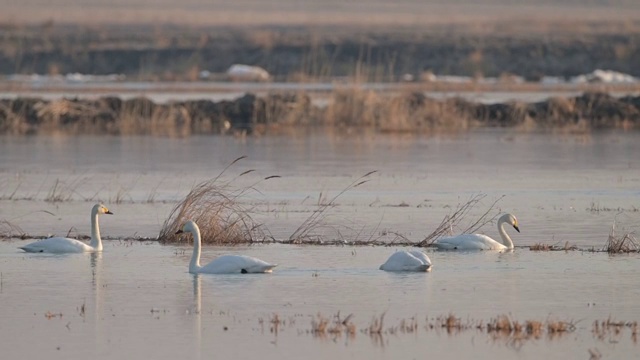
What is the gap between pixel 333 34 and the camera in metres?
87.6

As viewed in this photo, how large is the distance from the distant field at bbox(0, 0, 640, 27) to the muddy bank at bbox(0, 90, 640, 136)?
58269mm

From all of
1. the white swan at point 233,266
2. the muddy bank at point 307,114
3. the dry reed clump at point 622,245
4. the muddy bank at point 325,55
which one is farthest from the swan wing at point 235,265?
the muddy bank at point 325,55

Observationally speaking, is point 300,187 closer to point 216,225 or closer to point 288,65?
point 216,225

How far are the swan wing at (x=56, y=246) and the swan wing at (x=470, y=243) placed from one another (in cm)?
352

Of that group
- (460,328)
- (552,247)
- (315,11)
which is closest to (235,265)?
(460,328)

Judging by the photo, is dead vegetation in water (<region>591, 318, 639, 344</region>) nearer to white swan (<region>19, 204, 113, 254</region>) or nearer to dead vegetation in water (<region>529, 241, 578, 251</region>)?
dead vegetation in water (<region>529, 241, 578, 251</region>)

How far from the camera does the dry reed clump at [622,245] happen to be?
14.9 metres

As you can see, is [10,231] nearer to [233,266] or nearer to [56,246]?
[56,246]

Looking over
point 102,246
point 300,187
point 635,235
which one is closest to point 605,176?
point 300,187

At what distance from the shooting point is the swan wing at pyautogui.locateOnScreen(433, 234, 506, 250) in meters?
15.1

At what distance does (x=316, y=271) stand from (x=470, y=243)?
2030 millimetres

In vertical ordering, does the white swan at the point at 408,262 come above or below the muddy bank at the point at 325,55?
below

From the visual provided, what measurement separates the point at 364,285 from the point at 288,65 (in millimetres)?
54460

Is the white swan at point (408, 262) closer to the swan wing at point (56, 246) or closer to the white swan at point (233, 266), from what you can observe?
the white swan at point (233, 266)
